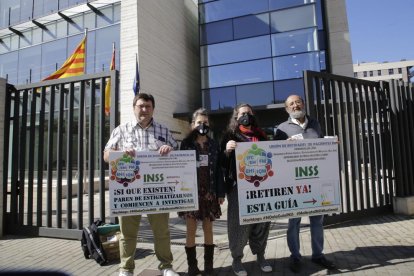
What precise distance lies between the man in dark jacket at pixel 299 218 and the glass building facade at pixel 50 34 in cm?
1406

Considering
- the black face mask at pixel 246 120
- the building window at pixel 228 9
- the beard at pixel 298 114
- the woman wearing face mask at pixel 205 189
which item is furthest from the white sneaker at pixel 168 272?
the building window at pixel 228 9

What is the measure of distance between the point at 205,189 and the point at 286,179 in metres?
0.99

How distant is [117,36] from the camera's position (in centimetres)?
1748

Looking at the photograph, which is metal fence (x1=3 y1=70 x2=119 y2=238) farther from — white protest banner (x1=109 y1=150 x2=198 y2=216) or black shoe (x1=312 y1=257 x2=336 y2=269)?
black shoe (x1=312 y1=257 x2=336 y2=269)

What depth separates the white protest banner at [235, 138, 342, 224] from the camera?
3.95 m

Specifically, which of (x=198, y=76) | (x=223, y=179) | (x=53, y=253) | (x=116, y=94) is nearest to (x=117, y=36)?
(x=198, y=76)

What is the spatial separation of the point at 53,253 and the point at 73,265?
2.44ft

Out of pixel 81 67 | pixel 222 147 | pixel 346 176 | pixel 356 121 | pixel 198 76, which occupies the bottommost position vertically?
pixel 346 176

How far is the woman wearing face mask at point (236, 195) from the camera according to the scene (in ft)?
13.2

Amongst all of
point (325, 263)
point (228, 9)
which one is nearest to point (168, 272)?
point (325, 263)

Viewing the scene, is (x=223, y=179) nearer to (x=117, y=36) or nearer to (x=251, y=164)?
(x=251, y=164)

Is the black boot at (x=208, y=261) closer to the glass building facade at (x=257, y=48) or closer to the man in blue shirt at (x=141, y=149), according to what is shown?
the man in blue shirt at (x=141, y=149)

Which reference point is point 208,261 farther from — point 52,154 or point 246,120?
point 52,154

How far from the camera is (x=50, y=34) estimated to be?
19.9 meters
